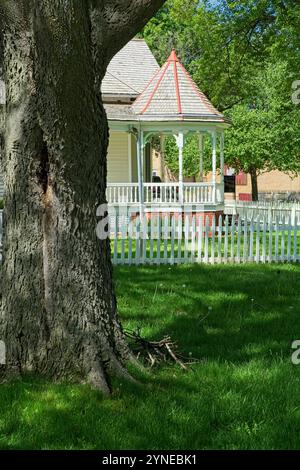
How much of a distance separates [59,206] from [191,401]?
6.22 ft

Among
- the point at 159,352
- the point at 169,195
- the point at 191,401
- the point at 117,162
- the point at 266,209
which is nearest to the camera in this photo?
the point at 191,401

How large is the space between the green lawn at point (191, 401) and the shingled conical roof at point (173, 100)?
13235mm

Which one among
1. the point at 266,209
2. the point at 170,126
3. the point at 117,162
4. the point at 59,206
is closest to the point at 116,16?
the point at 59,206

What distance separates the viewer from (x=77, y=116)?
14.8 ft

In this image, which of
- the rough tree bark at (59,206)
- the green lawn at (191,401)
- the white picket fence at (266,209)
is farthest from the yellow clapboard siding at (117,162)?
the rough tree bark at (59,206)

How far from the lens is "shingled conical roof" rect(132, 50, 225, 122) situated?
64.3 feet

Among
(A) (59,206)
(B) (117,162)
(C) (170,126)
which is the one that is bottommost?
(A) (59,206)

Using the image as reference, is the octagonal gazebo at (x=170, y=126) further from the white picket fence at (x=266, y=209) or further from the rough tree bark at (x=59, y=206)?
the rough tree bark at (x=59, y=206)

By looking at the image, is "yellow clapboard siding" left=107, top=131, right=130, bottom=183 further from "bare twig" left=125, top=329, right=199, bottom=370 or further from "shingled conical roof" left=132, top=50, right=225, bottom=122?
"bare twig" left=125, top=329, right=199, bottom=370

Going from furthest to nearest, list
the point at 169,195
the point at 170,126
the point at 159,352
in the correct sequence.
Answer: the point at 169,195 → the point at 170,126 → the point at 159,352

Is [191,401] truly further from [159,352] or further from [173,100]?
[173,100]

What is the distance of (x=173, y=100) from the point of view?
2017 centimetres

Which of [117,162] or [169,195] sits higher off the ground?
[117,162]

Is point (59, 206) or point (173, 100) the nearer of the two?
point (59, 206)
